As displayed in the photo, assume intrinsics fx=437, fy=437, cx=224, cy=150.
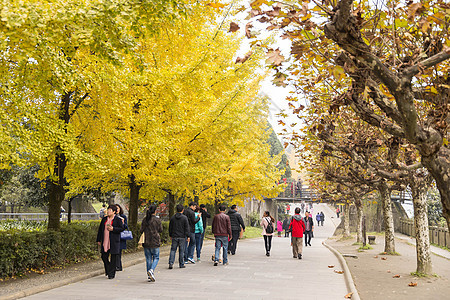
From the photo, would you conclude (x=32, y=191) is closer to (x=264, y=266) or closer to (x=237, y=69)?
(x=237, y=69)

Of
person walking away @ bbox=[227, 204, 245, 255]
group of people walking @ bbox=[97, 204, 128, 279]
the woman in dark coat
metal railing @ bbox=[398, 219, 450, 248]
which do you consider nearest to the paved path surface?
group of people walking @ bbox=[97, 204, 128, 279]

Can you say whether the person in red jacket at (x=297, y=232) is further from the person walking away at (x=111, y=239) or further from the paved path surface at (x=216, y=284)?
the person walking away at (x=111, y=239)

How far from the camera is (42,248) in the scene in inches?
424

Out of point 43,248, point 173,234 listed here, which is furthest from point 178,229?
point 43,248

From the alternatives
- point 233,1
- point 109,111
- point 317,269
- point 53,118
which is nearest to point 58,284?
point 53,118

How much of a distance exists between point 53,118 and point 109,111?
201 centimetres

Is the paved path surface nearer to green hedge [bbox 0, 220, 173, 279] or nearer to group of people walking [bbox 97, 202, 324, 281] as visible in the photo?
group of people walking [bbox 97, 202, 324, 281]

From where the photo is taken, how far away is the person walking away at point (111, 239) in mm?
10234

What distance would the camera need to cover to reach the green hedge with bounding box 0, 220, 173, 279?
9.56 metres

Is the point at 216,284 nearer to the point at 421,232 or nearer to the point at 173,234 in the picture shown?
the point at 173,234

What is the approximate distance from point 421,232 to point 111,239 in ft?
27.2

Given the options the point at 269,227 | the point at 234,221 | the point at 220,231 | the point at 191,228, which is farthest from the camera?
the point at 269,227

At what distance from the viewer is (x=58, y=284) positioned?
916cm

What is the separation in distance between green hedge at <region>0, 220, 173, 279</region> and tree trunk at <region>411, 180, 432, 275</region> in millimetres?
9380
